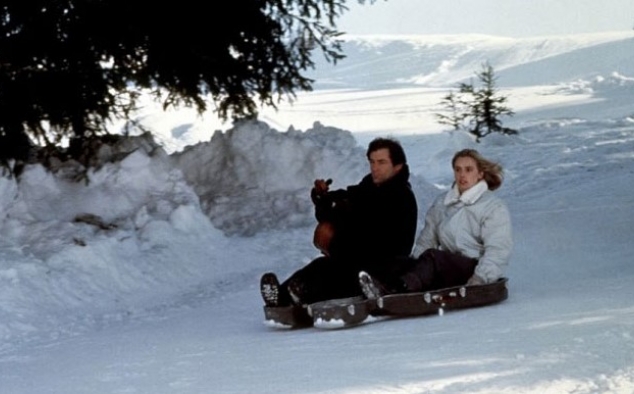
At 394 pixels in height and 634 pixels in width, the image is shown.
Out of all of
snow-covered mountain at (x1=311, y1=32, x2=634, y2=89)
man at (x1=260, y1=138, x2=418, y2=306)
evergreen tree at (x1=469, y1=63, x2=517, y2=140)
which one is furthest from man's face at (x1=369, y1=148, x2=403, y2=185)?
snow-covered mountain at (x1=311, y1=32, x2=634, y2=89)

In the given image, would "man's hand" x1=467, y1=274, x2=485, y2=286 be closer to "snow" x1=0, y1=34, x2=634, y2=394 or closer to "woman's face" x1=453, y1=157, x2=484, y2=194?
"snow" x1=0, y1=34, x2=634, y2=394

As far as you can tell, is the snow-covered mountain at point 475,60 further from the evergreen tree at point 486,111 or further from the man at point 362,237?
the man at point 362,237

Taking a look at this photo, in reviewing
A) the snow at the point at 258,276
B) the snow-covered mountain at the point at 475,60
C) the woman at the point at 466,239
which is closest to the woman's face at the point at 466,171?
the woman at the point at 466,239

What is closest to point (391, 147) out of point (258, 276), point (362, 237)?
point (362, 237)

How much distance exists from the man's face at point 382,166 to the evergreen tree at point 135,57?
5.11m

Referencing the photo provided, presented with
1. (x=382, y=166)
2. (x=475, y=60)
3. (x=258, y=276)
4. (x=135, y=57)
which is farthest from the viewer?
(x=475, y=60)

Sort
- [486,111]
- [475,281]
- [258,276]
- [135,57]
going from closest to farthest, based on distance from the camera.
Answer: [475,281], [258,276], [135,57], [486,111]

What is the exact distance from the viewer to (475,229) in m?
8.68

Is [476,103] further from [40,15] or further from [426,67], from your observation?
[426,67]

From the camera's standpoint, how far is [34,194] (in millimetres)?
12617

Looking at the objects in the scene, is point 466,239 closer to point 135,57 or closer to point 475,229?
point 475,229

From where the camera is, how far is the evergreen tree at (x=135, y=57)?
12.8 metres

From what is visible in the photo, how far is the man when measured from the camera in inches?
335

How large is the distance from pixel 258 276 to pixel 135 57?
3475mm
